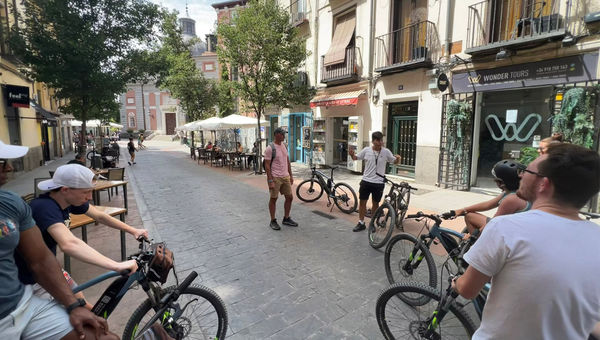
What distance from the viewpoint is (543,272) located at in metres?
1.23

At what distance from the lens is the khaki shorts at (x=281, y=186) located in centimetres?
573

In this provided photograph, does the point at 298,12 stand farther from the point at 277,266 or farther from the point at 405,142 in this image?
the point at 277,266

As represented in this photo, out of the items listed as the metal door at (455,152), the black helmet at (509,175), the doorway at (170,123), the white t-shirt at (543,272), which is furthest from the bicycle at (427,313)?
the doorway at (170,123)

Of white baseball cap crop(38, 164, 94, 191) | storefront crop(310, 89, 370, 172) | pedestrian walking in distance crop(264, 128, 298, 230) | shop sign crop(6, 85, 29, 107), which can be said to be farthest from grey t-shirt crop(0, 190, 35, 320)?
shop sign crop(6, 85, 29, 107)

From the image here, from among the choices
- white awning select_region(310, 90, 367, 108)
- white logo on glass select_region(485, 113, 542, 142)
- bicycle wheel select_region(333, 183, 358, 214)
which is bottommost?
bicycle wheel select_region(333, 183, 358, 214)

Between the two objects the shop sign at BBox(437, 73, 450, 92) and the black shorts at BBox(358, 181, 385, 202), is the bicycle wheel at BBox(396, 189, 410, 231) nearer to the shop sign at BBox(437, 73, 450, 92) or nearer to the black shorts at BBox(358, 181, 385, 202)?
the black shorts at BBox(358, 181, 385, 202)

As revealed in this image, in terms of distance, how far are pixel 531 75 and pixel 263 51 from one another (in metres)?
8.70

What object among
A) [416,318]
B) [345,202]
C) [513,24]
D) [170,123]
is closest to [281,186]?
[345,202]

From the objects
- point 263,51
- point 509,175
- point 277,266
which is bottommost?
point 277,266

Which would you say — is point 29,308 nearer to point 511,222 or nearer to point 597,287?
point 511,222

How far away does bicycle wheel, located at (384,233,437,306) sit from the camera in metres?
3.19

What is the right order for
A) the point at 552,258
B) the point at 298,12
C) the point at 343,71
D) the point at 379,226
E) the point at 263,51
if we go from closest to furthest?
the point at 552,258 → the point at 379,226 → the point at 263,51 → the point at 343,71 → the point at 298,12

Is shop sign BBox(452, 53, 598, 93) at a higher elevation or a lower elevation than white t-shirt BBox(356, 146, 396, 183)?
higher

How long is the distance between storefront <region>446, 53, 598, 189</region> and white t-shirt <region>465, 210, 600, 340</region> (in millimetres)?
7480
